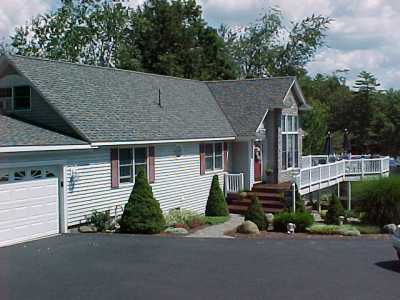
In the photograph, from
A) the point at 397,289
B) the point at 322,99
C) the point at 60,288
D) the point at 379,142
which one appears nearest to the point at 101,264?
the point at 60,288

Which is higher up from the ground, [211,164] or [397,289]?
[211,164]

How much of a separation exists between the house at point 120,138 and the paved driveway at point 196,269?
1.68 metres

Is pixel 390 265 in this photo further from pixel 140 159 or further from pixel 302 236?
pixel 140 159

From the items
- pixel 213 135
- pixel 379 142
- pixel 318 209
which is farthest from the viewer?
pixel 379 142

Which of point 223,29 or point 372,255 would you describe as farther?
Result: point 223,29

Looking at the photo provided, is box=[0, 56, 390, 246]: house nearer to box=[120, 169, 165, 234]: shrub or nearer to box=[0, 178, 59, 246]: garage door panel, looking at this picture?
box=[0, 178, 59, 246]: garage door panel

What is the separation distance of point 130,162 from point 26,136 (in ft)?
16.0

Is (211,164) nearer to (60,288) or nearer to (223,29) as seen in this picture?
(60,288)

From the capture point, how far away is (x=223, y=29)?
57.8 m

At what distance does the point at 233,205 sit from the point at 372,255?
12.5 m

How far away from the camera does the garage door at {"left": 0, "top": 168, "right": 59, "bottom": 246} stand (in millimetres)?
15375

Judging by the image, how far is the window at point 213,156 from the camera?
85.5 ft

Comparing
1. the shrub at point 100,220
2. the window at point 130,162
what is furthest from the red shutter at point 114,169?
the shrub at point 100,220

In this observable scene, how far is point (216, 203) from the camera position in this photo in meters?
24.4
